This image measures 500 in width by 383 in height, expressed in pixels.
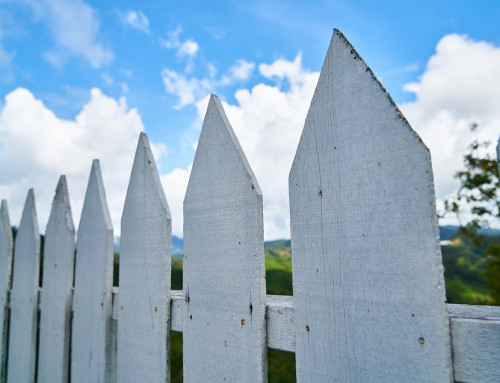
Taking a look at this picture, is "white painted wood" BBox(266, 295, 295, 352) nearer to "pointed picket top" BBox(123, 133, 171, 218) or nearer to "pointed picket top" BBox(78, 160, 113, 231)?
"pointed picket top" BBox(123, 133, 171, 218)

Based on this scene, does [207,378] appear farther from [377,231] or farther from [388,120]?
[388,120]

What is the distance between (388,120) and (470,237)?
5.58 metres

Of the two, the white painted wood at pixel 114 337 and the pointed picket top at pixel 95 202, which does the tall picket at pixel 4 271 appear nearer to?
the pointed picket top at pixel 95 202

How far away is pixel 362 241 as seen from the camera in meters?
Result: 1.10

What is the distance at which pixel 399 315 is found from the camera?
101 centimetres

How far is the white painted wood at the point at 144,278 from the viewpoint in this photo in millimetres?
1752

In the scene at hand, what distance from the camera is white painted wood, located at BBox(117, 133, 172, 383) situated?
1.75 metres

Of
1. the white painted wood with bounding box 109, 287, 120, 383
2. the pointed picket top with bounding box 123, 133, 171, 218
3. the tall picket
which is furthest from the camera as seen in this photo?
the tall picket

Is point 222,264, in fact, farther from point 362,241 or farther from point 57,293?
point 57,293

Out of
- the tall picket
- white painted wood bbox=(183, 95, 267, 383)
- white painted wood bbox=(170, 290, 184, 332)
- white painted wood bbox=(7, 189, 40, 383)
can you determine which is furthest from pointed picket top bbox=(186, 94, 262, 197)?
the tall picket

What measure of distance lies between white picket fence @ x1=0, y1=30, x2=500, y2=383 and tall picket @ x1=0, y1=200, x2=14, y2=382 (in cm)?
173

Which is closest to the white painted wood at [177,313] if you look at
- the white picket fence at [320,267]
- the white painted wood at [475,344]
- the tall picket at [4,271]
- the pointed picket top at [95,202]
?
the white picket fence at [320,267]

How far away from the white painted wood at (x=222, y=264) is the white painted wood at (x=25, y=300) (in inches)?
78.2

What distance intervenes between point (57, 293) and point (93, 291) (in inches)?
23.1
